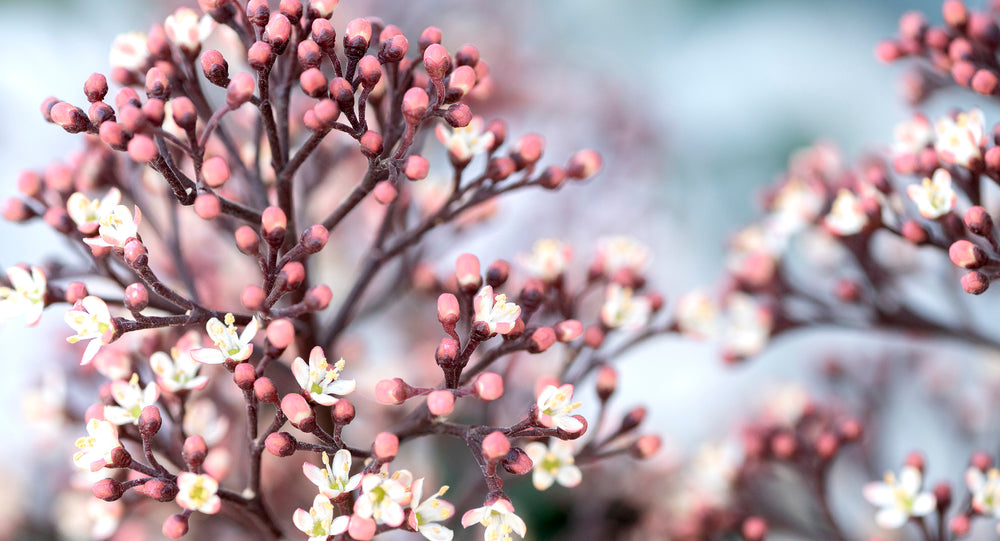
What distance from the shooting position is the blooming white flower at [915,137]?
0.98 m

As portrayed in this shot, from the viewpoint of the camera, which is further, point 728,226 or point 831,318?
point 728,226

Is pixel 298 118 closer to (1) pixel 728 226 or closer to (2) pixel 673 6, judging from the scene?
(1) pixel 728 226

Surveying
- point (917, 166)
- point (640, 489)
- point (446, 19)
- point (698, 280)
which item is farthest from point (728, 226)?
point (917, 166)

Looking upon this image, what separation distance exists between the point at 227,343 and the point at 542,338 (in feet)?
0.89

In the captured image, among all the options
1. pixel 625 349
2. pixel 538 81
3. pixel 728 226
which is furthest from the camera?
pixel 728 226

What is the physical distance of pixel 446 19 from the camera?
85.8 inches

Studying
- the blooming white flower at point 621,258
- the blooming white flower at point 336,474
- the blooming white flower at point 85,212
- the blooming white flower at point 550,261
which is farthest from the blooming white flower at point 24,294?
the blooming white flower at point 621,258

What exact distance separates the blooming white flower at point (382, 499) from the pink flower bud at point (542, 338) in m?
0.17

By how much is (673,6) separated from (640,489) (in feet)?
6.82

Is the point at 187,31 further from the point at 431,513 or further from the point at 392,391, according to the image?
the point at 431,513

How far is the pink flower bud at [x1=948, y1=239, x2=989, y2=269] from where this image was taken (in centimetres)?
78

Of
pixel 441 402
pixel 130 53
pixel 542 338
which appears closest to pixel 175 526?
pixel 441 402

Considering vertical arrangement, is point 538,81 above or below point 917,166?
below

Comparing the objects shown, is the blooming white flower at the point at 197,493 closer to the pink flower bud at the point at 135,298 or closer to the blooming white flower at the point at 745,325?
the pink flower bud at the point at 135,298
